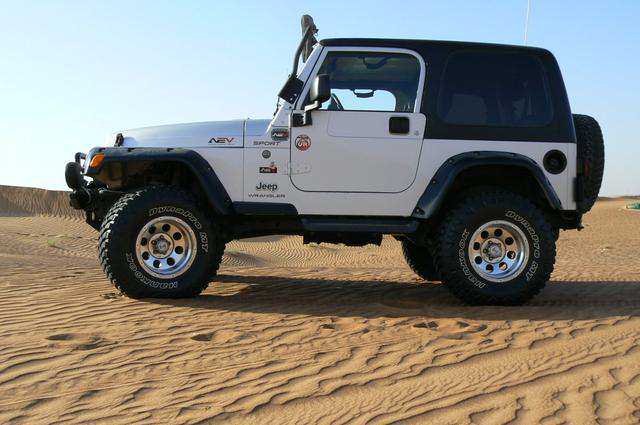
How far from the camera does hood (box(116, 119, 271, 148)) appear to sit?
6.09 metres

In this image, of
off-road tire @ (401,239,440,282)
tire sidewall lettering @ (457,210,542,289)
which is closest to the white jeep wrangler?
tire sidewall lettering @ (457,210,542,289)

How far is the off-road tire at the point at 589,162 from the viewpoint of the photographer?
628 centimetres

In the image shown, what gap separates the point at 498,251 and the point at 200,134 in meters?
2.89

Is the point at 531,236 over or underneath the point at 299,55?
underneath

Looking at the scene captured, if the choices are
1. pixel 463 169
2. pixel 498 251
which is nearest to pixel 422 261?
pixel 498 251

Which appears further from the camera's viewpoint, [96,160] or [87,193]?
[87,193]

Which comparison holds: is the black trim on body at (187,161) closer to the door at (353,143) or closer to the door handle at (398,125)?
the door at (353,143)

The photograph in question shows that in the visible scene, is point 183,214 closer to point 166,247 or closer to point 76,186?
point 166,247

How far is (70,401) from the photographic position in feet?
11.4

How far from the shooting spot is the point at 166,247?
6.10m

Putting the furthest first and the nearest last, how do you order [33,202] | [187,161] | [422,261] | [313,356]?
[33,202] → [422,261] → [187,161] → [313,356]

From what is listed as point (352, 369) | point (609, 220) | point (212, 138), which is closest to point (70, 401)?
point (352, 369)

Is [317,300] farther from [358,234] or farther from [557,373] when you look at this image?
[557,373]

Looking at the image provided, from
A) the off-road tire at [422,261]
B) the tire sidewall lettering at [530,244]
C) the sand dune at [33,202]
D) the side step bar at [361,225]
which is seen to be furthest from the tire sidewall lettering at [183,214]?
the sand dune at [33,202]
